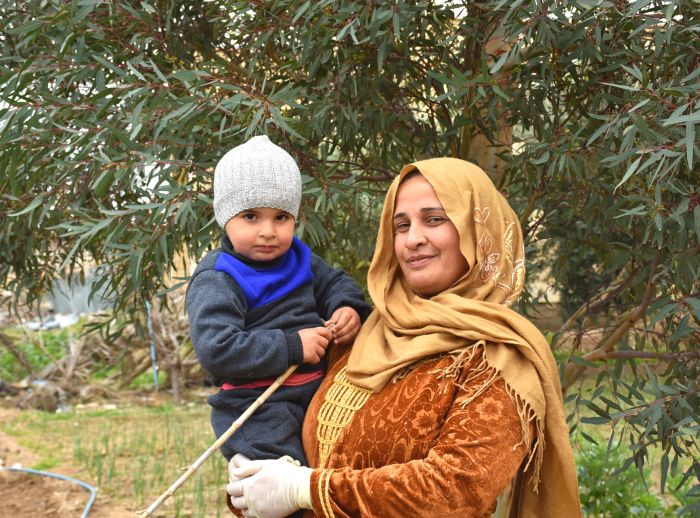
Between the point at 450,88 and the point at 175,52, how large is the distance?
165 cm

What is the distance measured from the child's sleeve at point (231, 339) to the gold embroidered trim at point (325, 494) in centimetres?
29

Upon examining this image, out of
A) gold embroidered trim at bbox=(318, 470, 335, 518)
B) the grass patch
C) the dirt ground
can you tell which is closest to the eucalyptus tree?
gold embroidered trim at bbox=(318, 470, 335, 518)

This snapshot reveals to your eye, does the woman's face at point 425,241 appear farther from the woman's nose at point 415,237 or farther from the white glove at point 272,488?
the white glove at point 272,488

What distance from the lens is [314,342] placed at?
82.1 inches

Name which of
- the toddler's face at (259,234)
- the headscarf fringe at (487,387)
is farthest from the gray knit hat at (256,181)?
the headscarf fringe at (487,387)

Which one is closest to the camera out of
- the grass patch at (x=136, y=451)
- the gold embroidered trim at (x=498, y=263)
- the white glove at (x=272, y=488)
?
the white glove at (x=272, y=488)

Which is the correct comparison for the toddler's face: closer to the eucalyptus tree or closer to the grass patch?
the eucalyptus tree

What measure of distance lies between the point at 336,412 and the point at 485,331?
1.38ft

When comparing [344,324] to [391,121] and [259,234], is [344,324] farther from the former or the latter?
[391,121]

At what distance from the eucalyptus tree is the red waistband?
832 millimetres

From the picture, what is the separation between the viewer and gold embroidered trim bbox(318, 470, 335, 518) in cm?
185

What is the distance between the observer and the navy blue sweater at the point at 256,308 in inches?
78.5

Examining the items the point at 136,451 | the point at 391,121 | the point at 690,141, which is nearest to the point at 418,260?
the point at 690,141

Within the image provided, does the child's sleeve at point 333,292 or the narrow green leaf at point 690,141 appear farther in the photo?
the child's sleeve at point 333,292
